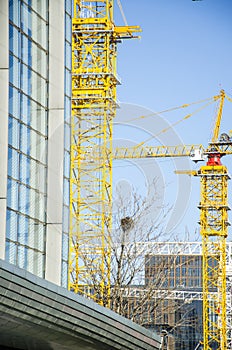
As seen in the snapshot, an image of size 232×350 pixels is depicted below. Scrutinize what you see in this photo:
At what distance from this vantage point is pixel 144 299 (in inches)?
2286

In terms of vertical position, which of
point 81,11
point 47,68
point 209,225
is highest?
point 81,11

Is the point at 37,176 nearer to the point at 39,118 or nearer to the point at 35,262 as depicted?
the point at 39,118

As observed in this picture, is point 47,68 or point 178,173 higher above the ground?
point 178,173

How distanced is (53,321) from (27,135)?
1496cm

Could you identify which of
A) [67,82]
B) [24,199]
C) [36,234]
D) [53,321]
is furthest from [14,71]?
[53,321]

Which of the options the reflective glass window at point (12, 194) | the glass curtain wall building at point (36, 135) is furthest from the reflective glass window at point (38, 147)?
the reflective glass window at point (12, 194)

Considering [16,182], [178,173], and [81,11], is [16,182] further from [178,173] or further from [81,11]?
[178,173]

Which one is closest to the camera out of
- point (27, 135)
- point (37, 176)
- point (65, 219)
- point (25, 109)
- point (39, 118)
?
point (25, 109)

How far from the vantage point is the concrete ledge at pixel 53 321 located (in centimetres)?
2819

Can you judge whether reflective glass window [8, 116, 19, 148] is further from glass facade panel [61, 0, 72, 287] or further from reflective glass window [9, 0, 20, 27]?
glass facade panel [61, 0, 72, 287]

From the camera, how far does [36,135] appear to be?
46.1 m

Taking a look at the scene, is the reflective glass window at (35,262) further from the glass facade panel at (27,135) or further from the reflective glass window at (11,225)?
the reflective glass window at (11,225)

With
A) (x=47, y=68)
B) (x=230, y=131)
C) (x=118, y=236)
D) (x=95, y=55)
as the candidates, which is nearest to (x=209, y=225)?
(x=230, y=131)

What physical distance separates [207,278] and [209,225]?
6.49m
